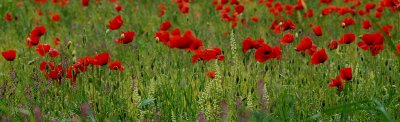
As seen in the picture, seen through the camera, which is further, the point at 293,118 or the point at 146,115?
the point at 146,115

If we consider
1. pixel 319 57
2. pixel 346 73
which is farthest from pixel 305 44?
pixel 346 73

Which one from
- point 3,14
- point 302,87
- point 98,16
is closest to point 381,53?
point 302,87

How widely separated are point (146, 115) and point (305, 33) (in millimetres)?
2905

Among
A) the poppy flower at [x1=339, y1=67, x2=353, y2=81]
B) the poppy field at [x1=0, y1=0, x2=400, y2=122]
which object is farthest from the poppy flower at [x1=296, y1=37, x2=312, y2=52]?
the poppy flower at [x1=339, y1=67, x2=353, y2=81]

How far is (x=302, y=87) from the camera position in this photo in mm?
3371

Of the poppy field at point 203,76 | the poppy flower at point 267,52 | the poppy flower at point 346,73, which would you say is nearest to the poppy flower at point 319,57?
the poppy field at point 203,76

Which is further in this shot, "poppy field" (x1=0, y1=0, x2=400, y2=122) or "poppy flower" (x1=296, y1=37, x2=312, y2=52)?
"poppy flower" (x1=296, y1=37, x2=312, y2=52)

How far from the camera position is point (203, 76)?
12.4 ft

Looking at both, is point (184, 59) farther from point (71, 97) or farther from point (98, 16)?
point (98, 16)

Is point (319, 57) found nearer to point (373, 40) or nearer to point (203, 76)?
point (373, 40)

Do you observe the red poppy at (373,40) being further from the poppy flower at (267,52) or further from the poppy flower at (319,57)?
the poppy flower at (267,52)

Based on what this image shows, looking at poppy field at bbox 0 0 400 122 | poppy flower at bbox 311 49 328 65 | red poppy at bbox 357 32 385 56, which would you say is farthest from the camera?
red poppy at bbox 357 32 385 56

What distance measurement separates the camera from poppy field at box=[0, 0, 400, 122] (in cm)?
274

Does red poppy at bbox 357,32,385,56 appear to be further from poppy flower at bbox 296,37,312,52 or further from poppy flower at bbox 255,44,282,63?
poppy flower at bbox 255,44,282,63
